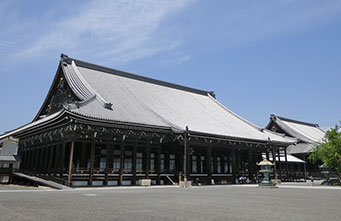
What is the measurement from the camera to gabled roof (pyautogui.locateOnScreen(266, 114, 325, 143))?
50781 millimetres

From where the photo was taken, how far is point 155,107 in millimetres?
31344

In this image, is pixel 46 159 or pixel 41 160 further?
pixel 41 160

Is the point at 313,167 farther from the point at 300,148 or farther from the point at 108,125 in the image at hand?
the point at 108,125

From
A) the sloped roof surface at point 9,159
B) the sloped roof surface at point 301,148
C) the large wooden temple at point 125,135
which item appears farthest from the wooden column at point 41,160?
the sloped roof surface at point 301,148

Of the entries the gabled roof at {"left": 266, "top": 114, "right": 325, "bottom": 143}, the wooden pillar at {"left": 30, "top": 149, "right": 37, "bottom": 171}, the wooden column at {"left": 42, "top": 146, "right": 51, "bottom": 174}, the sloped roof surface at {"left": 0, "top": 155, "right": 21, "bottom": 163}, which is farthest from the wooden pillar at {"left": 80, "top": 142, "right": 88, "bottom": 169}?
the gabled roof at {"left": 266, "top": 114, "right": 325, "bottom": 143}

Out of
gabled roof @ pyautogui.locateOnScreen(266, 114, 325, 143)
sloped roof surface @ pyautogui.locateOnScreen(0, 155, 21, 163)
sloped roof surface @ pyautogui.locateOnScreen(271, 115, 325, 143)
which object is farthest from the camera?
sloped roof surface @ pyautogui.locateOnScreen(271, 115, 325, 143)

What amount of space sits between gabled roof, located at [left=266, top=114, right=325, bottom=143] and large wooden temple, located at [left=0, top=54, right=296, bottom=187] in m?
16.4

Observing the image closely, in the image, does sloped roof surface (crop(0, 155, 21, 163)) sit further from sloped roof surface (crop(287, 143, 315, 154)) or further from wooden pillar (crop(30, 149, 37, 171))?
sloped roof surface (crop(287, 143, 315, 154))

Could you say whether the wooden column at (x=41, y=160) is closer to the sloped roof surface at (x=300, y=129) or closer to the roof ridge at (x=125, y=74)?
the roof ridge at (x=125, y=74)

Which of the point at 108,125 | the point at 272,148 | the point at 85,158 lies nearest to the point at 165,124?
the point at 108,125

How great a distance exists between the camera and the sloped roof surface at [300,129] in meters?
50.9

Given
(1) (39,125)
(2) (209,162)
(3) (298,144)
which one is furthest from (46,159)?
(3) (298,144)

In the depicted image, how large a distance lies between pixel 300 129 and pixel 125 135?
145 feet

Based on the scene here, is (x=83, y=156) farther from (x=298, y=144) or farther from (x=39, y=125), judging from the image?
(x=298, y=144)
